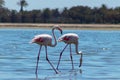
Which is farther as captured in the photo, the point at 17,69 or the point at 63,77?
the point at 17,69

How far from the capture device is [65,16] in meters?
113

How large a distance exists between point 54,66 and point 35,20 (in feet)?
285

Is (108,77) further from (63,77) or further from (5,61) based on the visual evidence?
(5,61)

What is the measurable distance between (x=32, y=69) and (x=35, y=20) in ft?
288

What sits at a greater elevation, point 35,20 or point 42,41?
point 42,41

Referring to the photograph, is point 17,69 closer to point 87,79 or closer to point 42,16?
point 87,79

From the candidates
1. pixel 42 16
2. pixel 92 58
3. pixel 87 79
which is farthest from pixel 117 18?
pixel 87 79

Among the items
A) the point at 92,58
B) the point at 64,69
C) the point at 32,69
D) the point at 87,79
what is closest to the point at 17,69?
the point at 32,69

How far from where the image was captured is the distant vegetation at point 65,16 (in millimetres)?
105438

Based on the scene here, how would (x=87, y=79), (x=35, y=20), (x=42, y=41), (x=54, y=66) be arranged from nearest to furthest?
(x=87, y=79), (x=42, y=41), (x=54, y=66), (x=35, y=20)

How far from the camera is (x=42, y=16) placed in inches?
4281

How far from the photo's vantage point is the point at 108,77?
51.9ft

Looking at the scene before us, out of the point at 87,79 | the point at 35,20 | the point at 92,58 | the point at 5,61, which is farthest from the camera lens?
the point at 35,20

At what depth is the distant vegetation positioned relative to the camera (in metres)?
105
